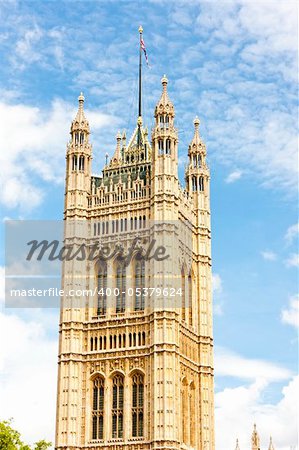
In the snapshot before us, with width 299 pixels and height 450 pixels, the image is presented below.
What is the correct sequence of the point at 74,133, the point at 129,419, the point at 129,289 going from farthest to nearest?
the point at 74,133, the point at 129,289, the point at 129,419

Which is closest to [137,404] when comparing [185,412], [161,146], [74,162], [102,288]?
[185,412]

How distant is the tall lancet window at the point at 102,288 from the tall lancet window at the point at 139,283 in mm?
2727

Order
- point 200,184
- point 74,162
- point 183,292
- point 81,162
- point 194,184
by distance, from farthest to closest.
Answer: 1. point 200,184
2. point 194,184
3. point 74,162
4. point 81,162
5. point 183,292

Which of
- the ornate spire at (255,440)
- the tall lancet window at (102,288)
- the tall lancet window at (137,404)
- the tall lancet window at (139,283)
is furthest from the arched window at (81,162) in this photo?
the ornate spire at (255,440)

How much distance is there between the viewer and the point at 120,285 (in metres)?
69.9

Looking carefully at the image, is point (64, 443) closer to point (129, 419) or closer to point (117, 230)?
point (129, 419)

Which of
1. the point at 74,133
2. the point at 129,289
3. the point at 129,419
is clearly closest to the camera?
the point at 129,419

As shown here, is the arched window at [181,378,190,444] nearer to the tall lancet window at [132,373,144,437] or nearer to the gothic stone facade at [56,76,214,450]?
the gothic stone facade at [56,76,214,450]

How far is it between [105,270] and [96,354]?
740 centimetres

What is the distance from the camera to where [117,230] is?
71688 mm

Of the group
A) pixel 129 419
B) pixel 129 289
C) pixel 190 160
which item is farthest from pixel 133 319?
pixel 190 160

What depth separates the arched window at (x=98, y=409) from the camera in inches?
2562

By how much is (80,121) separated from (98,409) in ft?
85.7

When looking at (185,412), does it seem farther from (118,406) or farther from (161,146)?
(161,146)
